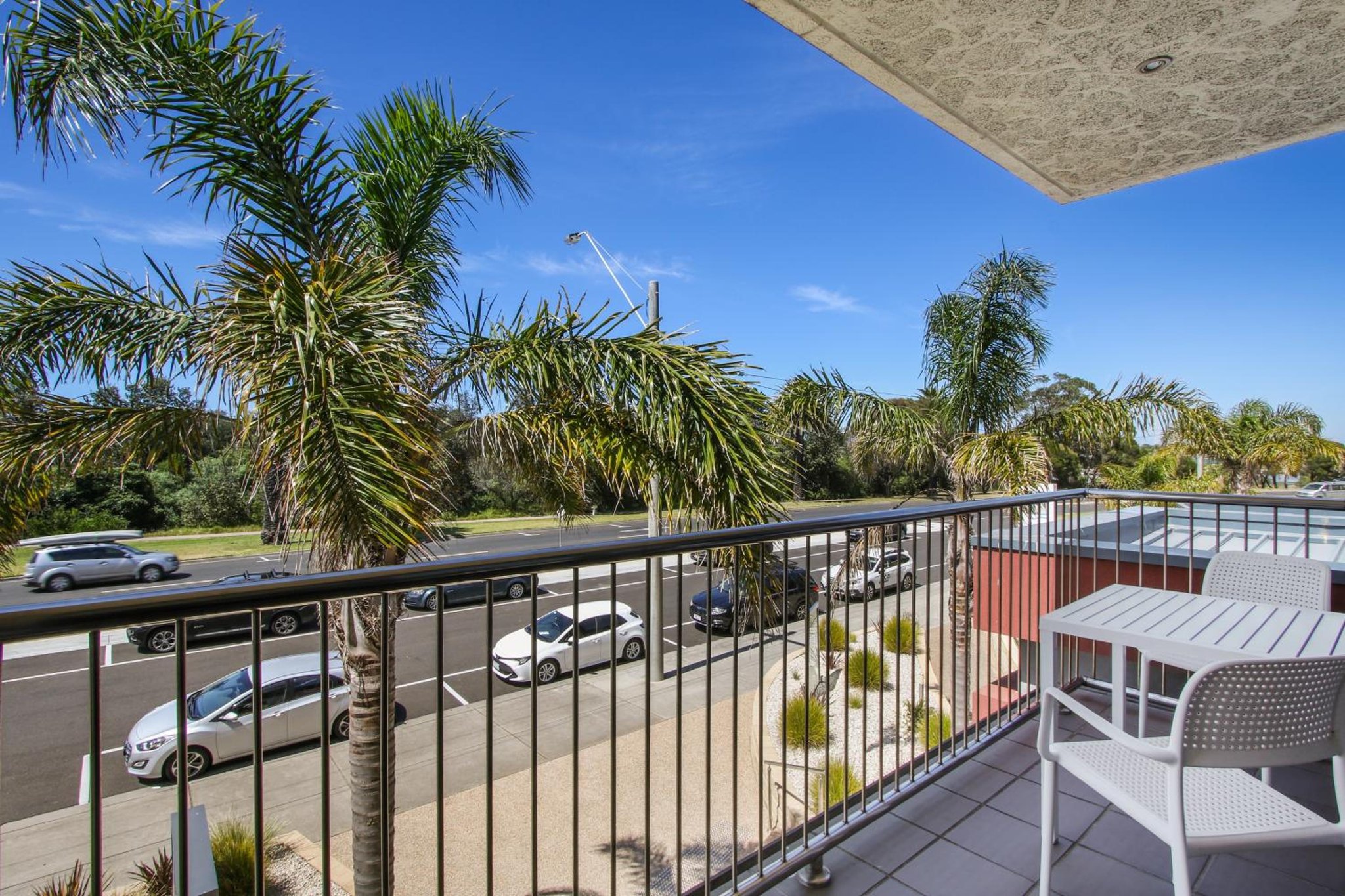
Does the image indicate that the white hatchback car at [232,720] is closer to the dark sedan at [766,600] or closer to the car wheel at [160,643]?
the car wheel at [160,643]

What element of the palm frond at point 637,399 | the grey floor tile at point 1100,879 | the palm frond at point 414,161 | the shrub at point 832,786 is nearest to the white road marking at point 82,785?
the palm frond at point 414,161

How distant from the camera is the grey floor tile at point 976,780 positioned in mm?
2426

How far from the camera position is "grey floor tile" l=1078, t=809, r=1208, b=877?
202cm

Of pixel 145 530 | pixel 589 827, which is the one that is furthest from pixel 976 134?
pixel 145 530

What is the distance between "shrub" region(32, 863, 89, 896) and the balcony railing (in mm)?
253

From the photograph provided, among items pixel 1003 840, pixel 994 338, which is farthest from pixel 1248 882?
pixel 994 338

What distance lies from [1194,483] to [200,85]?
915 inches

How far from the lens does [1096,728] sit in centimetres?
161

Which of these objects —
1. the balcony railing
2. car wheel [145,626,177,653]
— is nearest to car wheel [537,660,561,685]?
the balcony railing

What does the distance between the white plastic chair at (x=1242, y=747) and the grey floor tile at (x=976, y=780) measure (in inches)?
38.4

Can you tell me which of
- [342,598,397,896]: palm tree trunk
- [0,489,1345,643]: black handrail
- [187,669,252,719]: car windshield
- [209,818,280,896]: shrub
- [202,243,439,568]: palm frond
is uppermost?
[202,243,439,568]: palm frond

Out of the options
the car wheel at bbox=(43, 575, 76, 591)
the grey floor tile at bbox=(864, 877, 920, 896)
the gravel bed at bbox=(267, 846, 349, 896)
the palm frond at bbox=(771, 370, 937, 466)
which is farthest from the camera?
the car wheel at bbox=(43, 575, 76, 591)

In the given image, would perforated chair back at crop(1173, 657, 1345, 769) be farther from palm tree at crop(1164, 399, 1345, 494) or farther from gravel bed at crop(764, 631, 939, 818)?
palm tree at crop(1164, 399, 1345, 494)

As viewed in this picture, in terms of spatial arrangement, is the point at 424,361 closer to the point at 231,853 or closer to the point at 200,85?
the point at 200,85
